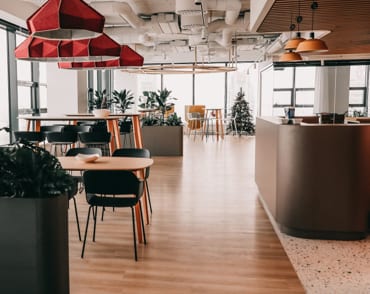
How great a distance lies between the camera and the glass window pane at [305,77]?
12287 millimetres

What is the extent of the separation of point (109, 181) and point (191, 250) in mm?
968

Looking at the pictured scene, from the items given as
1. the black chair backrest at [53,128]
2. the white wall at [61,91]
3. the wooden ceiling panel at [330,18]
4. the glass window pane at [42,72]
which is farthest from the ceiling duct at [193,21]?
the glass window pane at [42,72]

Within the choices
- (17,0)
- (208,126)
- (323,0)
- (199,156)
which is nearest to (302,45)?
(323,0)

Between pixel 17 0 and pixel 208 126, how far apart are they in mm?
8763

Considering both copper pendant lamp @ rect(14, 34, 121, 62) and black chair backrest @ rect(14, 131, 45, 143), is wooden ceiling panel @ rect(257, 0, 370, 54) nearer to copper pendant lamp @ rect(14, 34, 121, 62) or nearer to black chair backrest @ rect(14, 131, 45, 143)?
copper pendant lamp @ rect(14, 34, 121, 62)

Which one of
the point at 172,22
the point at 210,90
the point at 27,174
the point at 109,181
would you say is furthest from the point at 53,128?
the point at 210,90

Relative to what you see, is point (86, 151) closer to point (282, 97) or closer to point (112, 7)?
point (112, 7)

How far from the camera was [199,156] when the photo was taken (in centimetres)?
964

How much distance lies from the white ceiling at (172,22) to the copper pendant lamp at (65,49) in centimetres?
257

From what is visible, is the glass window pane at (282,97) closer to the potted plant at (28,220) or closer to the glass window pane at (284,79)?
the glass window pane at (284,79)

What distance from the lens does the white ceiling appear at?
766 centimetres

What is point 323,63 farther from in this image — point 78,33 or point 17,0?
point 78,33

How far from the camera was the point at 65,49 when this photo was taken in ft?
15.5

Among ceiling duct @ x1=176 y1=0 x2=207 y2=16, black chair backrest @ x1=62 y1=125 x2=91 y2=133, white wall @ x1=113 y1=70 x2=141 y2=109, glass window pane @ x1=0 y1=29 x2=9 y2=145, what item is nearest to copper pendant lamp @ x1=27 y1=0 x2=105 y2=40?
ceiling duct @ x1=176 y1=0 x2=207 y2=16
